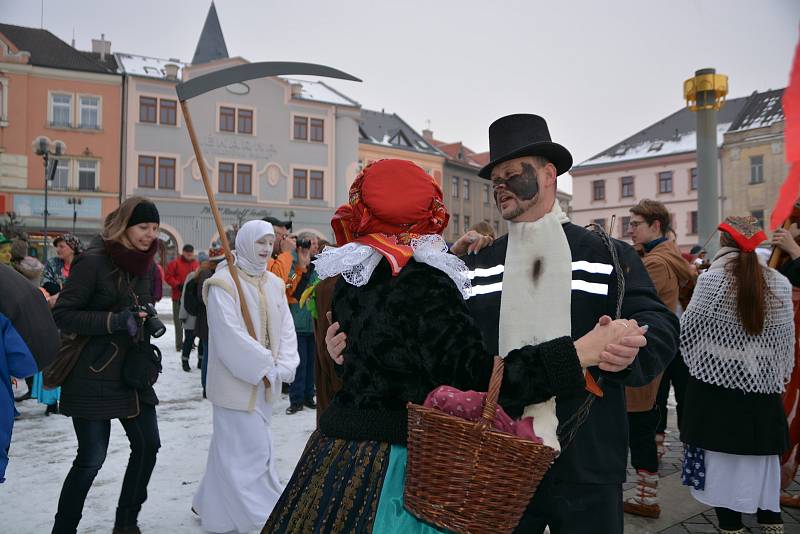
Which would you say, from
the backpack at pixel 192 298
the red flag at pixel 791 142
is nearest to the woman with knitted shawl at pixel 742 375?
the red flag at pixel 791 142

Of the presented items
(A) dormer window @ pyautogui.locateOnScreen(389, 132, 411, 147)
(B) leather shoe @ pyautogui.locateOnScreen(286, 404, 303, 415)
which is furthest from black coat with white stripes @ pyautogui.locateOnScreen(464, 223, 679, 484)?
(A) dormer window @ pyautogui.locateOnScreen(389, 132, 411, 147)

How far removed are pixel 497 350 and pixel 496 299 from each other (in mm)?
199

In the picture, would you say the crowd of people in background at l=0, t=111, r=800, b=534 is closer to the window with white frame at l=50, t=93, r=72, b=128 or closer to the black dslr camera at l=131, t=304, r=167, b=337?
the black dslr camera at l=131, t=304, r=167, b=337

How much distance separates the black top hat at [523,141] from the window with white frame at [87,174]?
1292 inches

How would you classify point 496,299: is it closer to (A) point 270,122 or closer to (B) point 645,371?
(B) point 645,371

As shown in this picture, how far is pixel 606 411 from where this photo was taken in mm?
2379

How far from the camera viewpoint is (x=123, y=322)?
3639 mm

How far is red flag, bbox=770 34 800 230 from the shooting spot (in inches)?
27.2

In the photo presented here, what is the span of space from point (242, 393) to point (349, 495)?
2490 mm

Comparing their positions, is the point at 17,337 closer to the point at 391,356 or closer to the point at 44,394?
the point at 391,356

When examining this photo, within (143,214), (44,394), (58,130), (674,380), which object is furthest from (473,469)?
(58,130)

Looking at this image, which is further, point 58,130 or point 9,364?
point 58,130

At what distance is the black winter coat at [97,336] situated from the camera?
11.8ft

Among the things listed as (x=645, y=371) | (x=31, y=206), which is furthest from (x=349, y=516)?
(x=31, y=206)
